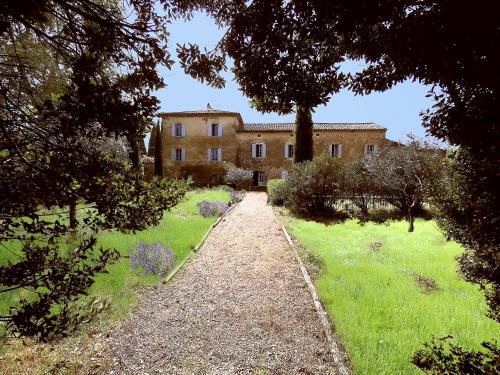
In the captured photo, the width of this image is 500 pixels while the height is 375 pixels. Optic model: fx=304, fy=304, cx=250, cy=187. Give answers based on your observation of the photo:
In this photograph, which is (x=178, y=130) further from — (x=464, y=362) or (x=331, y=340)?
(x=464, y=362)

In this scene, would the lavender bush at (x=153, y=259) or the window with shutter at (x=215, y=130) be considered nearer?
the lavender bush at (x=153, y=259)

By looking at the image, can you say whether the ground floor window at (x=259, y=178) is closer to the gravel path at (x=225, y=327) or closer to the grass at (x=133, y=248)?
the grass at (x=133, y=248)

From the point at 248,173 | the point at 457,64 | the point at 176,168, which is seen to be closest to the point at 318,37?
the point at 457,64

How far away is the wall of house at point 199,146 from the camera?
101 ft

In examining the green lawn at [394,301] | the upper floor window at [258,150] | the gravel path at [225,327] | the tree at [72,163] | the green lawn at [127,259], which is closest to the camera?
the tree at [72,163]

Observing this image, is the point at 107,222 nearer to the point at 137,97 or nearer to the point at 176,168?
the point at 137,97

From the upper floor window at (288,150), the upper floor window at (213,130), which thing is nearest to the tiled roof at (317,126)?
the upper floor window at (288,150)

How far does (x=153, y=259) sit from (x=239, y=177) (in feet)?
70.9

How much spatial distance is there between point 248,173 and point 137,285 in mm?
23268

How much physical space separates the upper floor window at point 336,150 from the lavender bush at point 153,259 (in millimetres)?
25215

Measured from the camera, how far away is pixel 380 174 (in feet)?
51.2

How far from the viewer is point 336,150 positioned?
99.6 feet

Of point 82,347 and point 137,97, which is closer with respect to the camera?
point 137,97

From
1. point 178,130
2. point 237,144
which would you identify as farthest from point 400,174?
point 178,130
